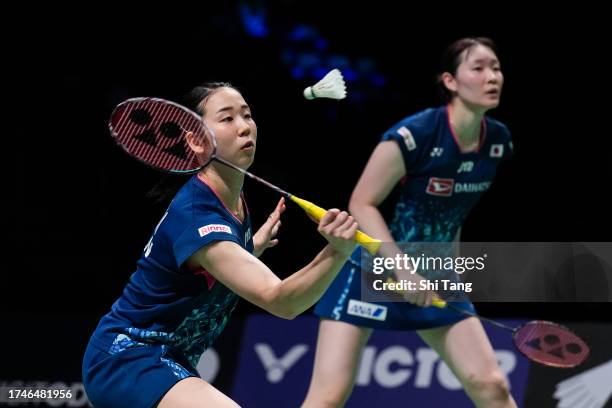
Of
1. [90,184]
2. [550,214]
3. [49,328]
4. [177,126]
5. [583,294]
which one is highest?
[550,214]

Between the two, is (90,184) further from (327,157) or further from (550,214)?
(550,214)

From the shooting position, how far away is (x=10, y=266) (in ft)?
19.2

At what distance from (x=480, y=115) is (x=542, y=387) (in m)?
1.59

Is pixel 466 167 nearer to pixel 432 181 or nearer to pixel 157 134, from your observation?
pixel 432 181

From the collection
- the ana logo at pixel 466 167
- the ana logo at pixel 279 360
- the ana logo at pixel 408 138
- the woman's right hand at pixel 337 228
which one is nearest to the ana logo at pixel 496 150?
the ana logo at pixel 466 167

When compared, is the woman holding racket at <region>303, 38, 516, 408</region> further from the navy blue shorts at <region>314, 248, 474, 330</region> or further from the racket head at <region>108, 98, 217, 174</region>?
the racket head at <region>108, 98, 217, 174</region>

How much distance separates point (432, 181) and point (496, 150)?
37 cm

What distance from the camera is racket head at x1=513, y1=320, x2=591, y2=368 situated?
4.04 metres

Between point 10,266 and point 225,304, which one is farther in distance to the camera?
point 10,266

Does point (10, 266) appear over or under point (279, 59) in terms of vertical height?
under

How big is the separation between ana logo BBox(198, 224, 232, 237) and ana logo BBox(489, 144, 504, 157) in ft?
6.63

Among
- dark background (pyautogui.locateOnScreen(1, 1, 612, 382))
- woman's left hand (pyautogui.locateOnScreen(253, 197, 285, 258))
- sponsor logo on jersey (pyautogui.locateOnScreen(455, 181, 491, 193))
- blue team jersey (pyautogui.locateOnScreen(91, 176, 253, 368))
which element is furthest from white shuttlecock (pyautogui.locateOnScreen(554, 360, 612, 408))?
blue team jersey (pyautogui.locateOnScreen(91, 176, 253, 368))

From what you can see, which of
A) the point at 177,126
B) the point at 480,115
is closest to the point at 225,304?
the point at 177,126

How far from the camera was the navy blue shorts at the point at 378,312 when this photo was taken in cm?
444
